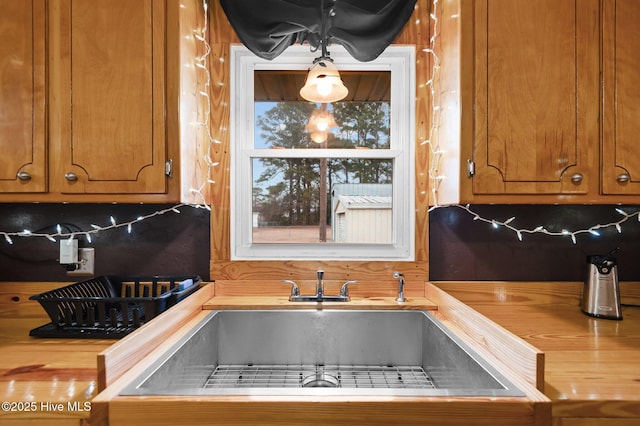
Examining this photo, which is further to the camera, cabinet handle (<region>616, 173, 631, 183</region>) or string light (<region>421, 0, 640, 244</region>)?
string light (<region>421, 0, 640, 244</region>)

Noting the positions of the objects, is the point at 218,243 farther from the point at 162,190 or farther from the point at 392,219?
the point at 392,219

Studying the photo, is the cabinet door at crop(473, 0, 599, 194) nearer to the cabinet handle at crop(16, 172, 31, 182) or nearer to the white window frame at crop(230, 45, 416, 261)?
the white window frame at crop(230, 45, 416, 261)

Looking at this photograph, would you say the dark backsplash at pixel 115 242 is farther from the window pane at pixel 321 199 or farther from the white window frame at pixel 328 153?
the window pane at pixel 321 199

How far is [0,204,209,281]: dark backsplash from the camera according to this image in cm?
157

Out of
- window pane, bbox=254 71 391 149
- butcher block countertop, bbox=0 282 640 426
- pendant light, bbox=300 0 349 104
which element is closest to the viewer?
butcher block countertop, bbox=0 282 640 426

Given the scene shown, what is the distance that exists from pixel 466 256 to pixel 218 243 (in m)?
1.15

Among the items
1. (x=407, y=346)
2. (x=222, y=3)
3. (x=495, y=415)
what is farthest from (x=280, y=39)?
(x=495, y=415)

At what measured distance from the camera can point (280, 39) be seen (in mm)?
1479

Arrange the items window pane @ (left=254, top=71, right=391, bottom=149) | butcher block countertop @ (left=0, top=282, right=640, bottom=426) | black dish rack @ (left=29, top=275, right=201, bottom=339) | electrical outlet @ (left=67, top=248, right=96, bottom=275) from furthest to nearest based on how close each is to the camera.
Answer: window pane @ (left=254, top=71, right=391, bottom=149) → electrical outlet @ (left=67, top=248, right=96, bottom=275) → black dish rack @ (left=29, top=275, right=201, bottom=339) → butcher block countertop @ (left=0, top=282, right=640, bottom=426)

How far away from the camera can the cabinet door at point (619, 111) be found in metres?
1.23

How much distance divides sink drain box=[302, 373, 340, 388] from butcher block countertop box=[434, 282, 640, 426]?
0.64 meters

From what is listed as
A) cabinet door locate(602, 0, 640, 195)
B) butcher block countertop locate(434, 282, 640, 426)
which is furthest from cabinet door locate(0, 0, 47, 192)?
cabinet door locate(602, 0, 640, 195)

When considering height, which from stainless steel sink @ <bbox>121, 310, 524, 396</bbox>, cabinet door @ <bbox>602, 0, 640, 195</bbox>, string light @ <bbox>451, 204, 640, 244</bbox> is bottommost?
stainless steel sink @ <bbox>121, 310, 524, 396</bbox>

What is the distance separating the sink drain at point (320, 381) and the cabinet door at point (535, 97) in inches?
34.3
